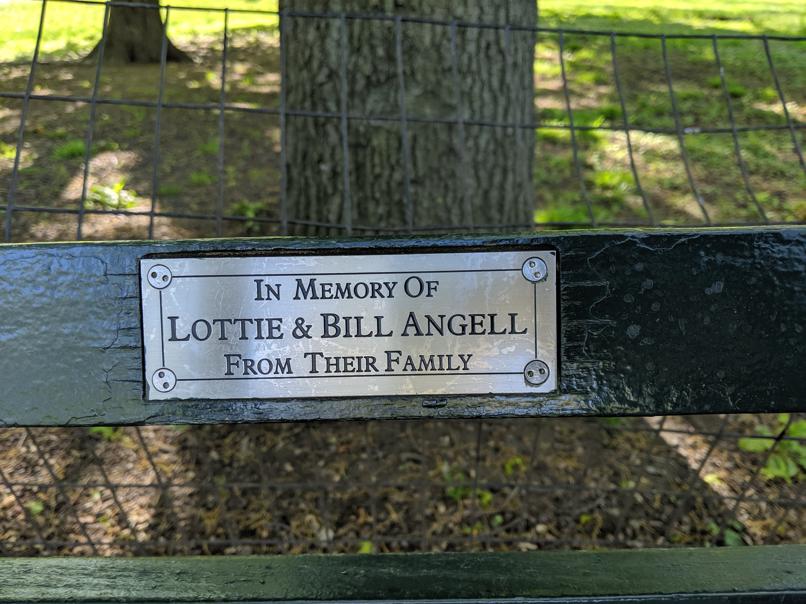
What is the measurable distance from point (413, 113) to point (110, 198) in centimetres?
187

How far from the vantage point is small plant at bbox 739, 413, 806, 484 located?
2725 millimetres

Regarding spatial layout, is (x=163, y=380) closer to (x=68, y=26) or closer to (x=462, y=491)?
(x=462, y=491)

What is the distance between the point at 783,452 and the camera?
2.80m

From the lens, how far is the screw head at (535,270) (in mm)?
1223

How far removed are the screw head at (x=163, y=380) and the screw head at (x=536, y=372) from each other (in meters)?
0.55

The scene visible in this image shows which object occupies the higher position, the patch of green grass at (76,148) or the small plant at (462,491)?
the patch of green grass at (76,148)

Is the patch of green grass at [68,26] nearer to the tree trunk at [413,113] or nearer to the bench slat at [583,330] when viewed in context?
the tree trunk at [413,113]

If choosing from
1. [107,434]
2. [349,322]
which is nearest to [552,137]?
[107,434]

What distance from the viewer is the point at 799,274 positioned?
1.25 meters

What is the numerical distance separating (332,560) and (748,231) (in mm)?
872

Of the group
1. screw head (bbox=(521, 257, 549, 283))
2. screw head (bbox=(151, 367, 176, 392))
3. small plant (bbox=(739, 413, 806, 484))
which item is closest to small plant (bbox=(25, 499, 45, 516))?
screw head (bbox=(151, 367, 176, 392))

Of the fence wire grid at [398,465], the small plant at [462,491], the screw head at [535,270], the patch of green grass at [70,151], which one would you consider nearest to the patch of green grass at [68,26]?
the patch of green grass at [70,151]

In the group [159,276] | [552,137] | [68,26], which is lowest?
[159,276]

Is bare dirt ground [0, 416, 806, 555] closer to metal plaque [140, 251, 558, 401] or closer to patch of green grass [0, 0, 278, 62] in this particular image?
metal plaque [140, 251, 558, 401]
